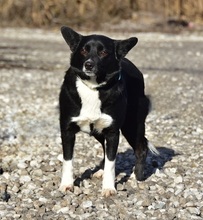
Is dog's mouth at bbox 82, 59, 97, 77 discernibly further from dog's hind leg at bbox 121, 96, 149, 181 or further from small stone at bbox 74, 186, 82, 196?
small stone at bbox 74, 186, 82, 196

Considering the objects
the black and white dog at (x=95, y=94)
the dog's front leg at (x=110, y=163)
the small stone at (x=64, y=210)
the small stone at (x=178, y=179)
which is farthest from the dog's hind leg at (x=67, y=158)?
the small stone at (x=178, y=179)

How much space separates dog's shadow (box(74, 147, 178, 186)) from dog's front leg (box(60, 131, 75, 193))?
0.80ft

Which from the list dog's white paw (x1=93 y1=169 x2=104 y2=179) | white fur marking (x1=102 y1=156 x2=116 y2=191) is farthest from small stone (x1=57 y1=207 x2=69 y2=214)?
dog's white paw (x1=93 y1=169 x2=104 y2=179)

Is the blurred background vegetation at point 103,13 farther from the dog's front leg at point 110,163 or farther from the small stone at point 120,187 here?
the dog's front leg at point 110,163

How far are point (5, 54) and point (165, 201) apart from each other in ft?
38.8

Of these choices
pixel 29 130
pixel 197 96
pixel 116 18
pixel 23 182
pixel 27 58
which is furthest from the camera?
pixel 116 18

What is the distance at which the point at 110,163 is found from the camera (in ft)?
20.1

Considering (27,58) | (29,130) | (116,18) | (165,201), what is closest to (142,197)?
(165,201)

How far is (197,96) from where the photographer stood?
11.4 metres

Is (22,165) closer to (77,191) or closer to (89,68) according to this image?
(77,191)

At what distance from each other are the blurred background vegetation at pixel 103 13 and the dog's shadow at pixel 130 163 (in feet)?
62.8

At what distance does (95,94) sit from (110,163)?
0.68 meters

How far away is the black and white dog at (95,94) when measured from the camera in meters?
5.88

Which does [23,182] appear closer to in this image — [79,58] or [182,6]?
[79,58]
